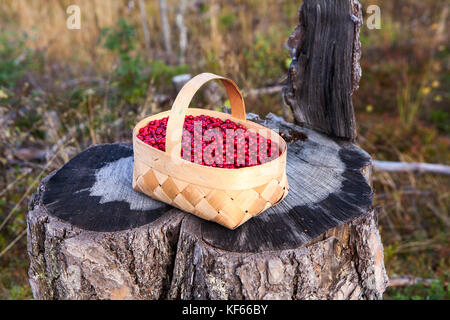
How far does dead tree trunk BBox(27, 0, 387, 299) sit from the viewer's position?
1561 mm

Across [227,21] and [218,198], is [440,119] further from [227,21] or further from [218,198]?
[218,198]

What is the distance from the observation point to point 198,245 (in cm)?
158

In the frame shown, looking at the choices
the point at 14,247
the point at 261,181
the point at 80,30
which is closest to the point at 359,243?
the point at 261,181

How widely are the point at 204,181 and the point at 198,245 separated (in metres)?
0.25

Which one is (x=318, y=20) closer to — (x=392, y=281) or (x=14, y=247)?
(x=392, y=281)

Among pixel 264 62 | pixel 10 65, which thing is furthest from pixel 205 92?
pixel 10 65

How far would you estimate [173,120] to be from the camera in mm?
1550

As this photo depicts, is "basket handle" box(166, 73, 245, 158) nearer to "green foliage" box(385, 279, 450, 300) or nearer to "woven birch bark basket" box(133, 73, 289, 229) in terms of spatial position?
"woven birch bark basket" box(133, 73, 289, 229)

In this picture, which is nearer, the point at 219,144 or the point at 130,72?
the point at 219,144

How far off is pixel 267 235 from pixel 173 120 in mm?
594

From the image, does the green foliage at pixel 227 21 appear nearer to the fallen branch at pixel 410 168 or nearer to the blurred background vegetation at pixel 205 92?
the blurred background vegetation at pixel 205 92

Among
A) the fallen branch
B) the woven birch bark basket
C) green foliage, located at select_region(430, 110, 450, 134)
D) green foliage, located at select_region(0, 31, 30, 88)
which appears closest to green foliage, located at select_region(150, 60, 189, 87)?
green foliage, located at select_region(0, 31, 30, 88)

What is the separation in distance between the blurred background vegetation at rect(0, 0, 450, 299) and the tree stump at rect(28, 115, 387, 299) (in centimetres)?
90

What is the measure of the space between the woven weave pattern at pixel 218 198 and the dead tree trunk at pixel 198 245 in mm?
61
